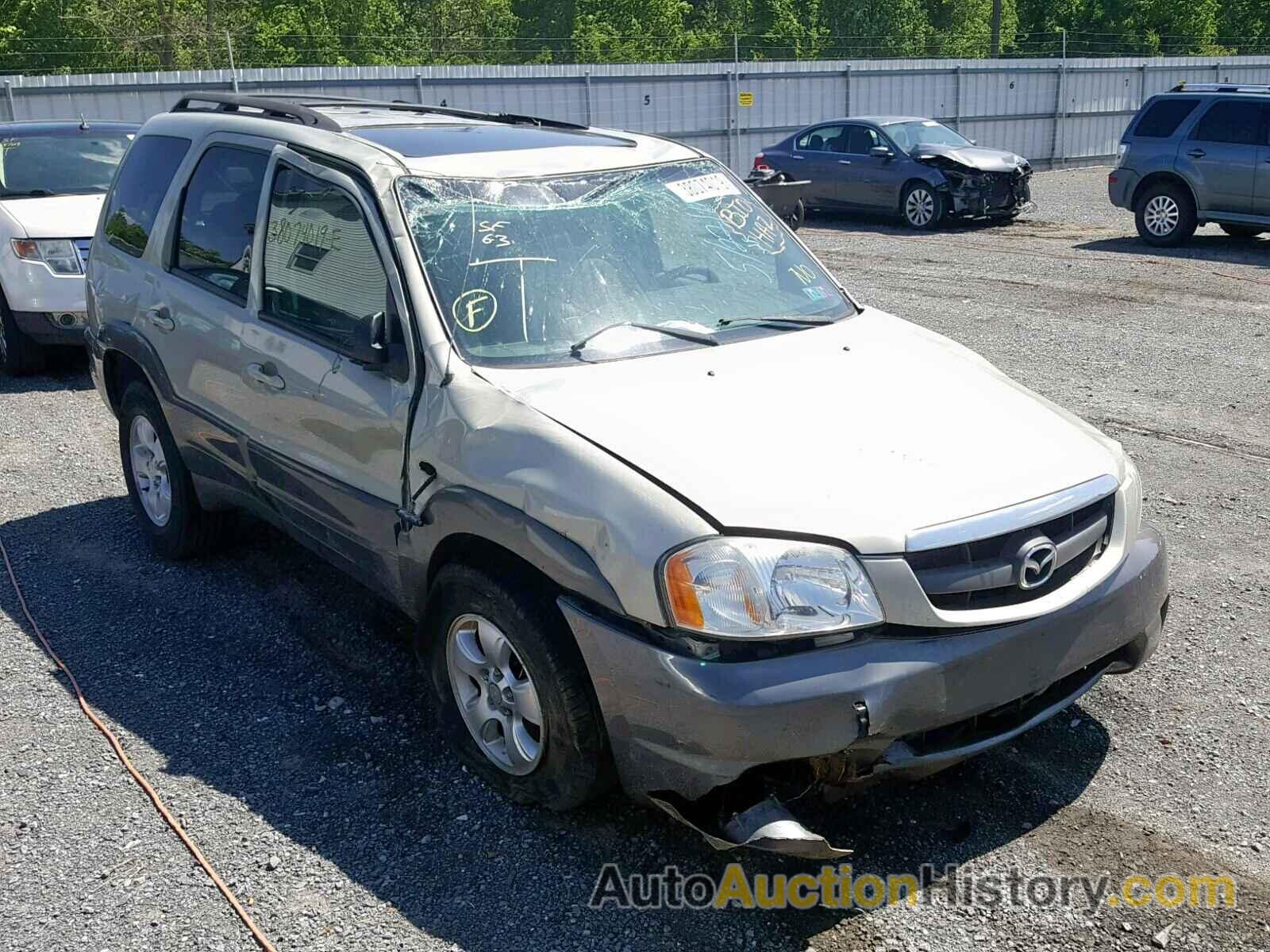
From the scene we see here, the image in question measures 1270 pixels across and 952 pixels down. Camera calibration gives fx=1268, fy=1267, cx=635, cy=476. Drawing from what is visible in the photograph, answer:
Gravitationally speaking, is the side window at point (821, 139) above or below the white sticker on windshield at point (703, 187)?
below

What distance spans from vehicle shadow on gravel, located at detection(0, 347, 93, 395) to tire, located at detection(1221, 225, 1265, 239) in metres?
12.6

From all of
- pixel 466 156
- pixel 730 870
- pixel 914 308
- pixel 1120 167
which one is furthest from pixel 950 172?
pixel 730 870

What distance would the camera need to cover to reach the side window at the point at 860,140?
18234 mm

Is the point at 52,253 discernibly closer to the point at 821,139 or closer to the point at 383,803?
the point at 383,803

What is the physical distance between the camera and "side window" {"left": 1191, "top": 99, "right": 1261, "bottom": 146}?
570 inches

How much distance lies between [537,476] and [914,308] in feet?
30.0

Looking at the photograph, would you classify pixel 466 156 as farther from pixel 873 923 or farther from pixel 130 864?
pixel 873 923

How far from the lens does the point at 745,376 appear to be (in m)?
3.84

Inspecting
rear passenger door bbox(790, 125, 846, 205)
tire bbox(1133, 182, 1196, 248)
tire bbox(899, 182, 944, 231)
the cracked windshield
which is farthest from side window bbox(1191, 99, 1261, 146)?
the cracked windshield

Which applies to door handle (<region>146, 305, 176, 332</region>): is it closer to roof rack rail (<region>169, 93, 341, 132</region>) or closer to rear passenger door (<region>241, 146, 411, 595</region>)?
rear passenger door (<region>241, 146, 411, 595</region>)

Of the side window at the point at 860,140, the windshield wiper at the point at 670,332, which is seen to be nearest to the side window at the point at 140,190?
the windshield wiper at the point at 670,332

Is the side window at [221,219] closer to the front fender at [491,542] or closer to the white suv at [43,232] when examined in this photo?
the front fender at [491,542]

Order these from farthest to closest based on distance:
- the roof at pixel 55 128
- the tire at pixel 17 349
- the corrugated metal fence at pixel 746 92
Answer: the corrugated metal fence at pixel 746 92 < the roof at pixel 55 128 < the tire at pixel 17 349

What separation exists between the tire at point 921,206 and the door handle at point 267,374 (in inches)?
565
